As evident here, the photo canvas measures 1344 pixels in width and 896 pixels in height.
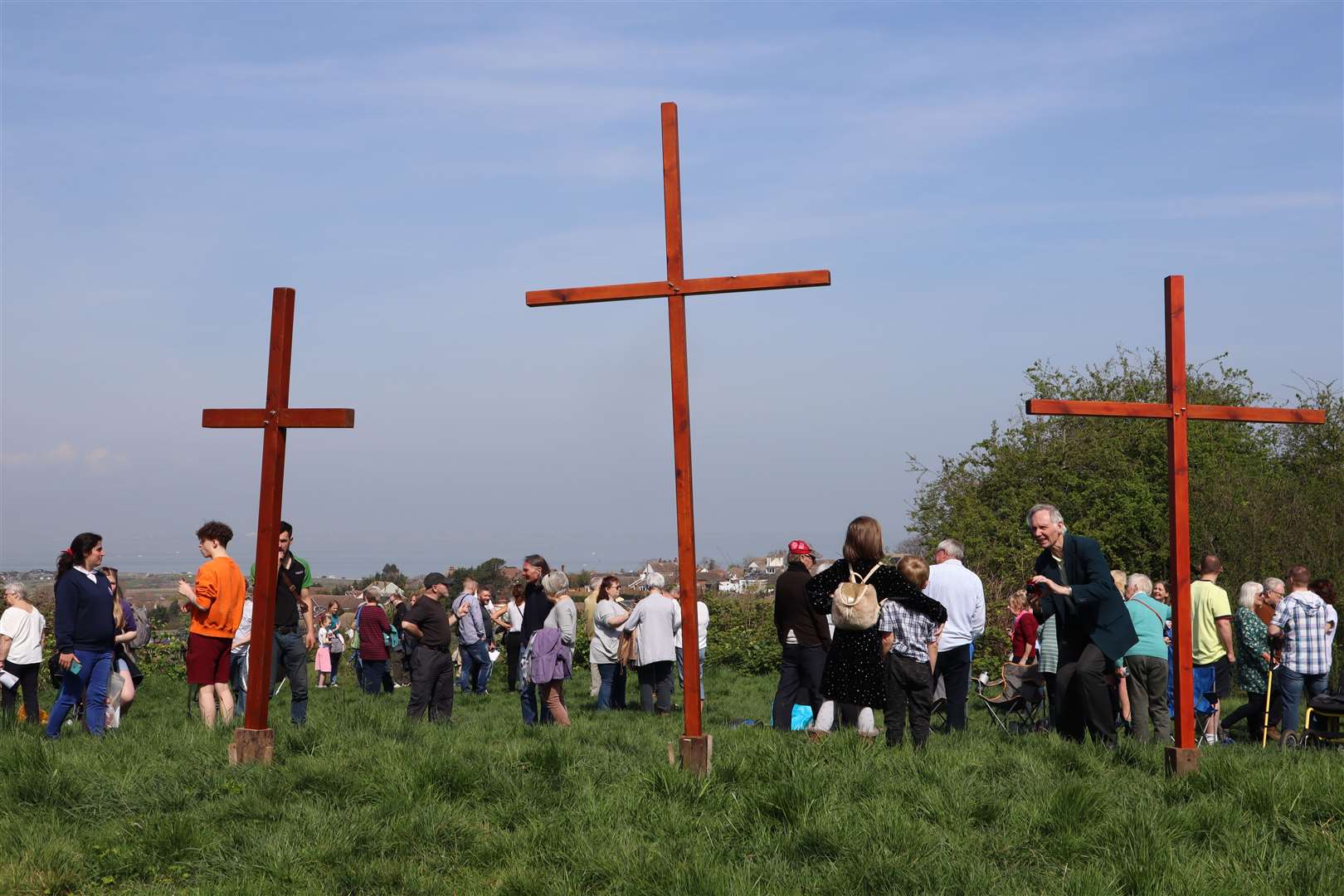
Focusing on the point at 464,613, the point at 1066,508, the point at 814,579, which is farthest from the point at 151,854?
the point at 1066,508

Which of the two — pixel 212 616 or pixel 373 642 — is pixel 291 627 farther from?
pixel 373 642

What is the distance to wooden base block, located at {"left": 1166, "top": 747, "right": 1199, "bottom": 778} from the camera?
22.6ft

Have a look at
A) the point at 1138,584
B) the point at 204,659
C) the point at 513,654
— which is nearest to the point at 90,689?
the point at 204,659

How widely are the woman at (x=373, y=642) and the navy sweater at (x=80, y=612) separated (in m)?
7.00

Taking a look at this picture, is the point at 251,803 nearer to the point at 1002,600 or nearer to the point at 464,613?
the point at 464,613

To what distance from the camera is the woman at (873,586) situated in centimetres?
815

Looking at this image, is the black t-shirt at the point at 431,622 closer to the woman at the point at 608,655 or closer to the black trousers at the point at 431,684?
the black trousers at the point at 431,684

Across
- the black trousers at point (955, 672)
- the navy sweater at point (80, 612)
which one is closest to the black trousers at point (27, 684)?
the navy sweater at point (80, 612)

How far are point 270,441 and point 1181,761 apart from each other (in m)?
5.67

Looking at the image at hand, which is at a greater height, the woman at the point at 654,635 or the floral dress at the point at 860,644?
the floral dress at the point at 860,644

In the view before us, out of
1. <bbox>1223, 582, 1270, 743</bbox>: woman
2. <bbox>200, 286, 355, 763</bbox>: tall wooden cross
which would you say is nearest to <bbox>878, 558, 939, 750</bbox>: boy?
<bbox>200, 286, 355, 763</bbox>: tall wooden cross

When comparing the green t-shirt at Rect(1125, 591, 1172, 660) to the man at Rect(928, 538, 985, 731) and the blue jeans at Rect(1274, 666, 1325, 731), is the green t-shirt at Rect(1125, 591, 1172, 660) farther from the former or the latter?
the man at Rect(928, 538, 985, 731)

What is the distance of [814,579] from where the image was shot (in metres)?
8.17

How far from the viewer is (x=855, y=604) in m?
8.02
